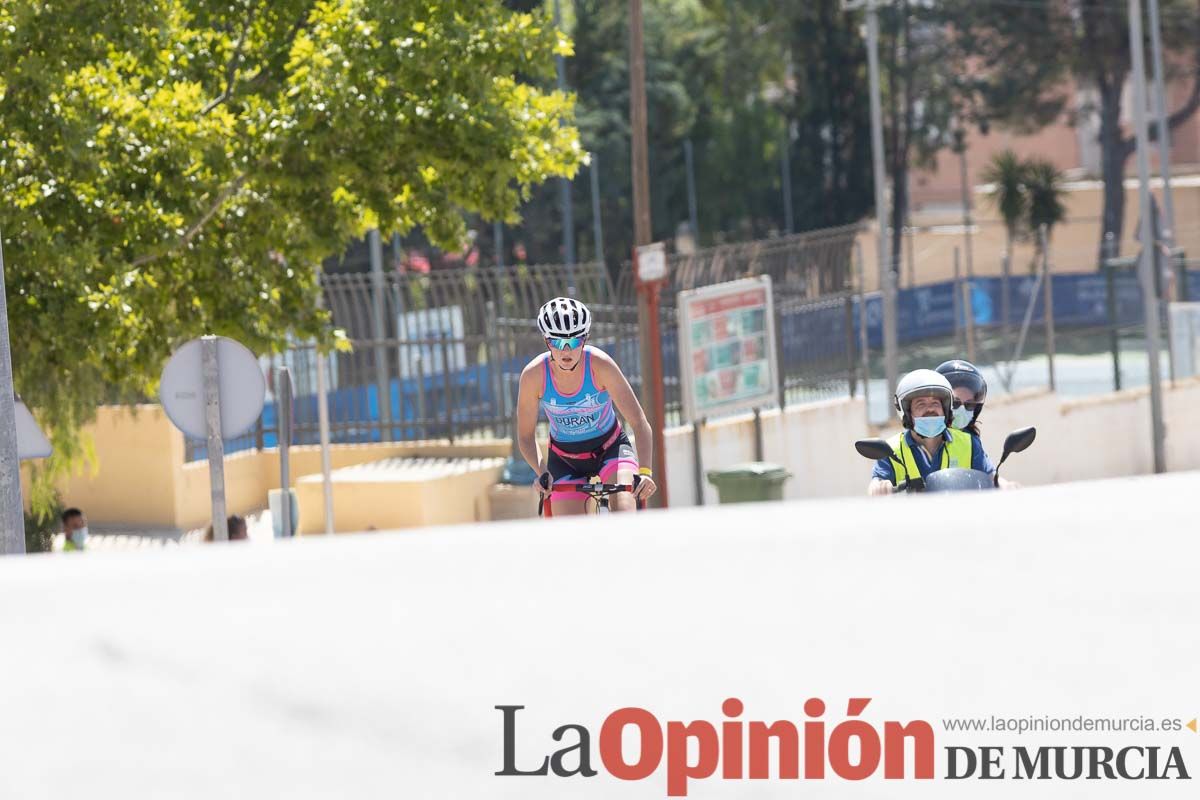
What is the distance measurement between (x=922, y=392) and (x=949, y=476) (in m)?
0.65

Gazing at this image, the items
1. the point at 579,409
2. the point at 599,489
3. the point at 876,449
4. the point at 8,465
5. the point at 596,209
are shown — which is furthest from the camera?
the point at 596,209

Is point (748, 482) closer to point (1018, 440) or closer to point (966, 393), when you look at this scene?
point (966, 393)

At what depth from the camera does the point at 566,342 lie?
7.24m

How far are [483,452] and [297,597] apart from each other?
15.0 m

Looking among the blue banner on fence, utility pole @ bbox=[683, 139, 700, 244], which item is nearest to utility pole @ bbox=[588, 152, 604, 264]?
utility pole @ bbox=[683, 139, 700, 244]

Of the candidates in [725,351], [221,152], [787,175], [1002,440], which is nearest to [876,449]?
[221,152]

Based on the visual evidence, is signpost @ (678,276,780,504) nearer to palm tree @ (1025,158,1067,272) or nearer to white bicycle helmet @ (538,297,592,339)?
white bicycle helmet @ (538,297,592,339)

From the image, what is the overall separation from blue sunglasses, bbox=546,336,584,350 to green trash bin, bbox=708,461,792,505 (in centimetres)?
961

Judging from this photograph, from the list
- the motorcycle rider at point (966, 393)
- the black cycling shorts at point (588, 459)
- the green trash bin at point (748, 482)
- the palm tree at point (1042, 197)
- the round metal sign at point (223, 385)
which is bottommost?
the green trash bin at point (748, 482)

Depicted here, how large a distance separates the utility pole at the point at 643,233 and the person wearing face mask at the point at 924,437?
10.5m

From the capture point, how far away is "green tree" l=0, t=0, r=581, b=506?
470 inches

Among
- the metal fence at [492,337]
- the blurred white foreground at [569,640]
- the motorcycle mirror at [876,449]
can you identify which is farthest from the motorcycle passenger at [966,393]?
the metal fence at [492,337]

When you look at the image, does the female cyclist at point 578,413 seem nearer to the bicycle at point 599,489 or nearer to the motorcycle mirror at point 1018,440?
the bicycle at point 599,489

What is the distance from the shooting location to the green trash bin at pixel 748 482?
55.4 ft
